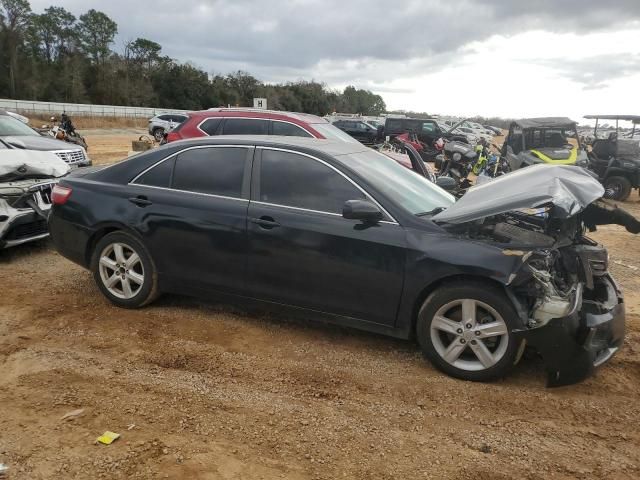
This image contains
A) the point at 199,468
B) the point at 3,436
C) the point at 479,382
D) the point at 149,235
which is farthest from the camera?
the point at 149,235

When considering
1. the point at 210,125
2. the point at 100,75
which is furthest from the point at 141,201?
the point at 100,75

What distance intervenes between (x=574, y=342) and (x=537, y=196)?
984mm

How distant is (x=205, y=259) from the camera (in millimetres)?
4445

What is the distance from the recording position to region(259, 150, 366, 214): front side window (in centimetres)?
408

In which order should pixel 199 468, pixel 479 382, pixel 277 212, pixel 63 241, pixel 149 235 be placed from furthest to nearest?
pixel 63 241 → pixel 149 235 → pixel 277 212 → pixel 479 382 → pixel 199 468

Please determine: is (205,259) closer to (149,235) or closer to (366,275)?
(149,235)

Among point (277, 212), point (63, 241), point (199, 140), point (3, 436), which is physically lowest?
point (3, 436)

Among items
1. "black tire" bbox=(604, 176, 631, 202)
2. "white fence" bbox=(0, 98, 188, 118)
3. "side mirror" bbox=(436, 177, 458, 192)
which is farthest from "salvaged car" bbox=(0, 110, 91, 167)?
"white fence" bbox=(0, 98, 188, 118)

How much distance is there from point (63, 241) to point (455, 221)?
3.61 meters

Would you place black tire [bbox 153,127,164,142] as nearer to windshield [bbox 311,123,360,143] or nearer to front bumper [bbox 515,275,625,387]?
windshield [bbox 311,123,360,143]

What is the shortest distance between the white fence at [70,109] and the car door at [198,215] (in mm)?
34528

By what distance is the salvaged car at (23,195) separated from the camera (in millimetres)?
6008

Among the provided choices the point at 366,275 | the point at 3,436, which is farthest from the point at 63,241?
the point at 366,275

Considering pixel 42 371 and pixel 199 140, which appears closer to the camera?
pixel 42 371
